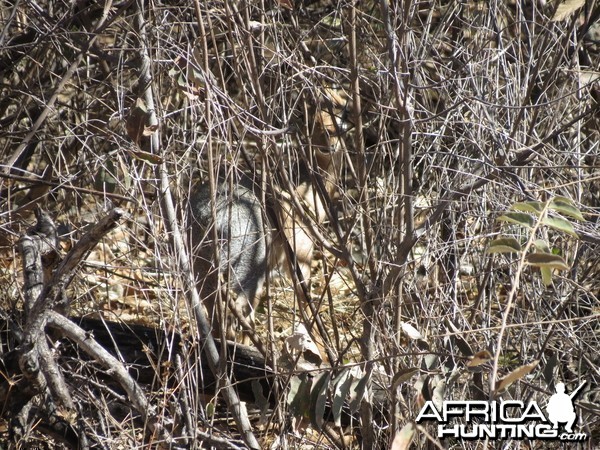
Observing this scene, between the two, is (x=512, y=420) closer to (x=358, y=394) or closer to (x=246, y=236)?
(x=358, y=394)

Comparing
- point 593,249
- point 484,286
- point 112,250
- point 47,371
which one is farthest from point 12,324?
point 593,249

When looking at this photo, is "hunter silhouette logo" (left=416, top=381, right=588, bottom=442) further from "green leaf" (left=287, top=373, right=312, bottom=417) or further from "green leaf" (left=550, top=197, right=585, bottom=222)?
"green leaf" (left=550, top=197, right=585, bottom=222)

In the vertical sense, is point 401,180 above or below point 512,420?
above

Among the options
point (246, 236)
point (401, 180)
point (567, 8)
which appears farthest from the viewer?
point (246, 236)

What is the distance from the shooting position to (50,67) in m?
3.71

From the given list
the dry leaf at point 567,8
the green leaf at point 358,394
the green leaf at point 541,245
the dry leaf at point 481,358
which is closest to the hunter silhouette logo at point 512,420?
the green leaf at point 358,394

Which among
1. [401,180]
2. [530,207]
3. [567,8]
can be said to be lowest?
[530,207]

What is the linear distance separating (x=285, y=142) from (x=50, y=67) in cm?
162

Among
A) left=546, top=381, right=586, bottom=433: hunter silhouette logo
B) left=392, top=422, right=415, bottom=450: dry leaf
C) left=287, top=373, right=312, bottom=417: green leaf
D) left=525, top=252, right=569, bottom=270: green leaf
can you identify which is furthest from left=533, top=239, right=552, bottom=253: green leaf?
left=287, top=373, right=312, bottom=417: green leaf

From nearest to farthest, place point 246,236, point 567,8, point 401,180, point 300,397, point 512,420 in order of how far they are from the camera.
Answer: point 567,8 → point 512,420 → point 300,397 → point 401,180 → point 246,236

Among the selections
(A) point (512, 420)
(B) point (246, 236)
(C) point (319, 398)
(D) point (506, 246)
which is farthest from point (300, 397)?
(B) point (246, 236)

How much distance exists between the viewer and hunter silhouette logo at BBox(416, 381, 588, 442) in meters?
2.17

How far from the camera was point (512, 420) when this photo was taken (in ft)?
7.06

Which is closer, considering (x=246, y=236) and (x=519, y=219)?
(x=519, y=219)
